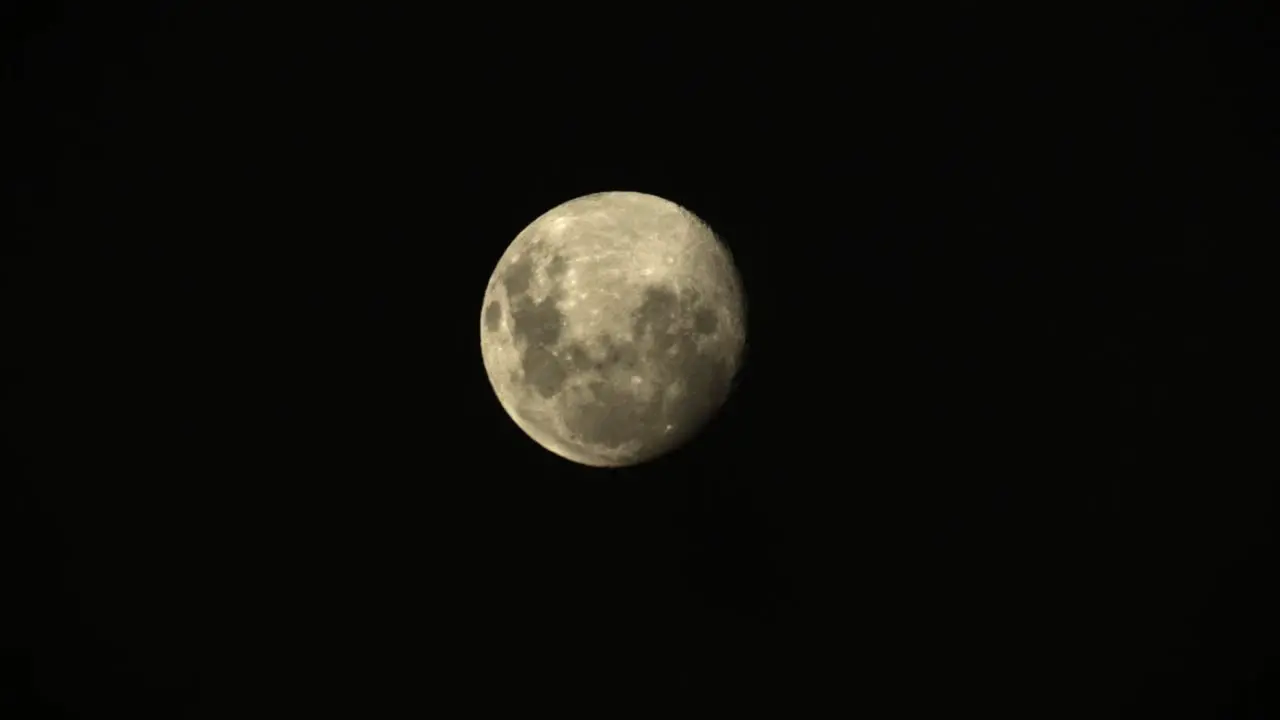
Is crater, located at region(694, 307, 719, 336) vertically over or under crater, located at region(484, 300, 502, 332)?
under

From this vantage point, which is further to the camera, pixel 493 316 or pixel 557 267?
pixel 493 316

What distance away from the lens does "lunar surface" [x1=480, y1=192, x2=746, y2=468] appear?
3014mm

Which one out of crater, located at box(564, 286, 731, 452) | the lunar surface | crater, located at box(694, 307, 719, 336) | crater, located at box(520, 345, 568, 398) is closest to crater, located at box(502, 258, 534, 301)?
the lunar surface

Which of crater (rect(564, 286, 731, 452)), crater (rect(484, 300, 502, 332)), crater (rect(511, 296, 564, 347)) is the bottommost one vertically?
crater (rect(564, 286, 731, 452))

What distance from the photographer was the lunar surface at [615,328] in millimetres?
3014

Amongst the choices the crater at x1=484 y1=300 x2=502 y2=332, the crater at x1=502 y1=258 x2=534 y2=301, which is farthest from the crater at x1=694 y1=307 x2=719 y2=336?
the crater at x1=484 y1=300 x2=502 y2=332

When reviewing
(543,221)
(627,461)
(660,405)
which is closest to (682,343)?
(660,405)

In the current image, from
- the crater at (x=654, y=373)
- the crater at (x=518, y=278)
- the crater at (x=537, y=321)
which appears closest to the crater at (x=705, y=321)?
the crater at (x=654, y=373)

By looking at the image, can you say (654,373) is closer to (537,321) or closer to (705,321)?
(705,321)

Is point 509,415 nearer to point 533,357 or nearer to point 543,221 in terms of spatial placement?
point 533,357

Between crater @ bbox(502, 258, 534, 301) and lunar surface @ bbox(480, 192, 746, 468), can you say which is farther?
crater @ bbox(502, 258, 534, 301)

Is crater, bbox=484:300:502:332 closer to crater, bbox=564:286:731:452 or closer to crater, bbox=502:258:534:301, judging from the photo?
crater, bbox=502:258:534:301

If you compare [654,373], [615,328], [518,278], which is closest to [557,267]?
[518,278]

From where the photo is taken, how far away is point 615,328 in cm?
299
